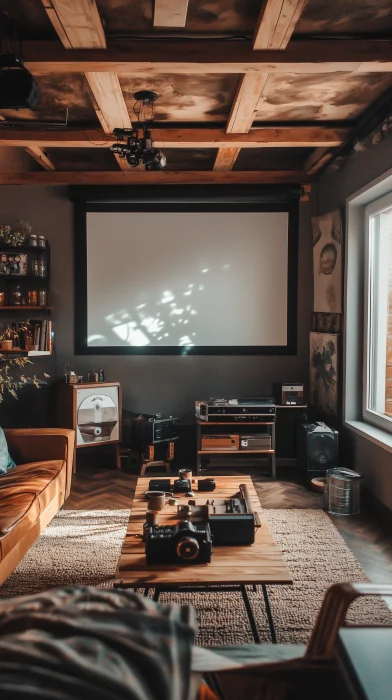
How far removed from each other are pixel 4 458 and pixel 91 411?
5.26 ft

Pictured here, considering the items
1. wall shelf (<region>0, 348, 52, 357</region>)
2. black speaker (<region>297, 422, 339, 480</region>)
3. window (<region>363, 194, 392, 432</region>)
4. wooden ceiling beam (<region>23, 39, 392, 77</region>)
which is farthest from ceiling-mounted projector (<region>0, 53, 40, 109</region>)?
black speaker (<region>297, 422, 339, 480</region>)

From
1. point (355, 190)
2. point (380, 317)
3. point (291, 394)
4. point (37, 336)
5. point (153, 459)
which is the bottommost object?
point (153, 459)

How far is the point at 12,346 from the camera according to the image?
18.9 feet

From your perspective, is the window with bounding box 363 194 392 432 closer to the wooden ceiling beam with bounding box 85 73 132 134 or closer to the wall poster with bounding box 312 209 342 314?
the wall poster with bounding box 312 209 342 314

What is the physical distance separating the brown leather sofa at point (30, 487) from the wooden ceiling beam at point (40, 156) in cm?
254

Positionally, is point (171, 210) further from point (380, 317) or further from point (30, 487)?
point (30, 487)

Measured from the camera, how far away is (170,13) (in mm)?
2865

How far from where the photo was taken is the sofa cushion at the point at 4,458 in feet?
12.5

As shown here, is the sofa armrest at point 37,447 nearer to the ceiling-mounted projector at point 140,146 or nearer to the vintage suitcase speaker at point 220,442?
the vintage suitcase speaker at point 220,442

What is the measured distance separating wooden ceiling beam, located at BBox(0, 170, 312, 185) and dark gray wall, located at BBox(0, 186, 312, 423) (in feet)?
0.65

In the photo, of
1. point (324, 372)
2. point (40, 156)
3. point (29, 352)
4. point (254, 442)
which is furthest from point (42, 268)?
point (324, 372)

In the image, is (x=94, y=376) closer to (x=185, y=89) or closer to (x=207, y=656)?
(x=185, y=89)

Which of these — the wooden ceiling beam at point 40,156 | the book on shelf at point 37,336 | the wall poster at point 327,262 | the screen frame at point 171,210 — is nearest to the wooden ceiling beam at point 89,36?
the wooden ceiling beam at point 40,156

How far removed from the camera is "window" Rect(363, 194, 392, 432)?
4.63 metres
